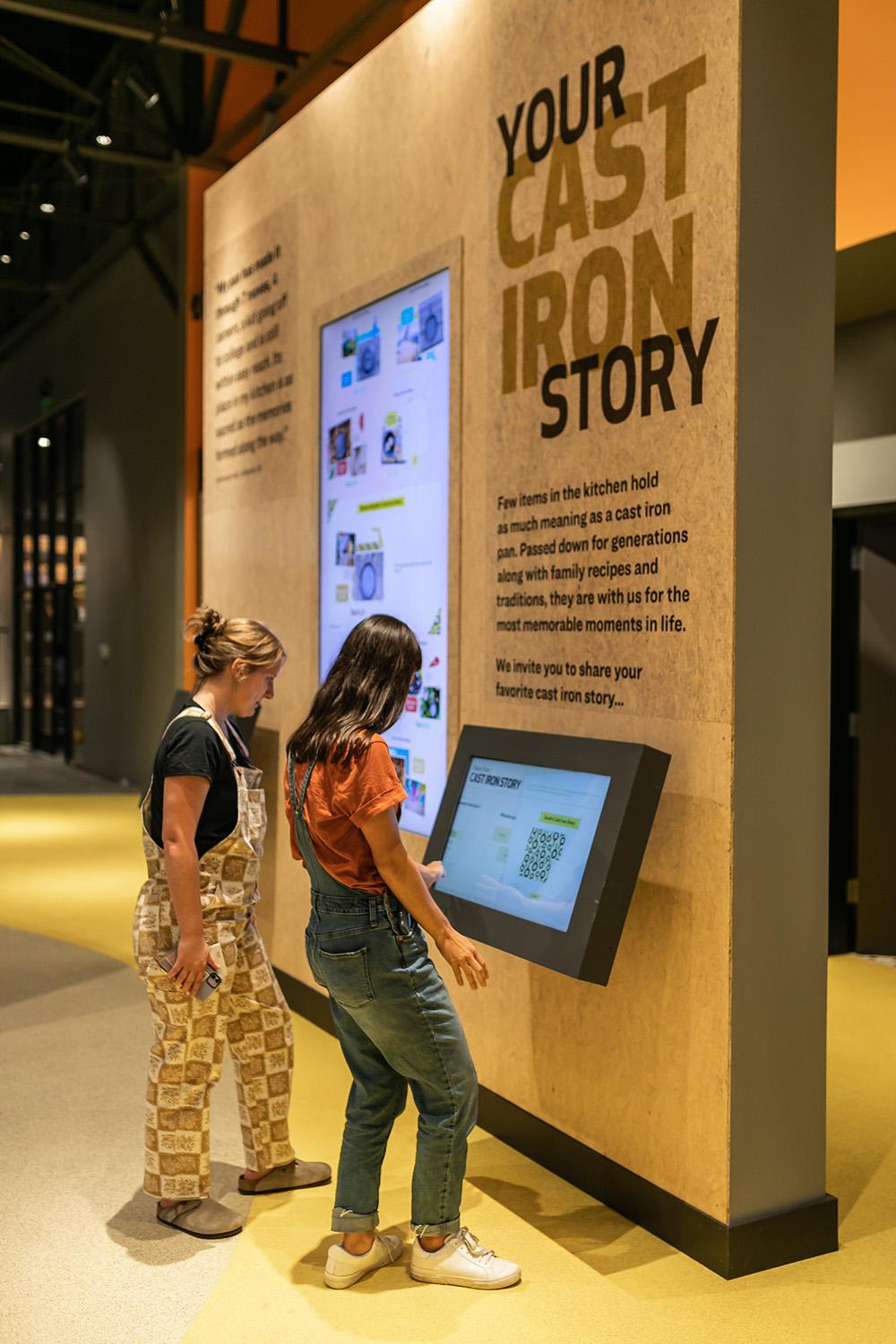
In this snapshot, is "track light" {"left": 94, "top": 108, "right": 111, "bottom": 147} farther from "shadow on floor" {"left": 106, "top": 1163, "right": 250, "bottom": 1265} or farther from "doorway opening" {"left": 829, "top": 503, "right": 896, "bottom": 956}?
"shadow on floor" {"left": 106, "top": 1163, "right": 250, "bottom": 1265}

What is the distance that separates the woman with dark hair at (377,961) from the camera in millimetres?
2516

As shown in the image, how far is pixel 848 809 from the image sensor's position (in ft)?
19.0

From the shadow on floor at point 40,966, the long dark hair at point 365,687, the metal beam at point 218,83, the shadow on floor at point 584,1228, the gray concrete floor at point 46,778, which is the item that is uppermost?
the metal beam at point 218,83

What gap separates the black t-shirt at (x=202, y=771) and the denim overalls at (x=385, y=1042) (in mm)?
308

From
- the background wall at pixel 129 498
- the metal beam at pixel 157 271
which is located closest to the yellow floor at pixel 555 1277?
the background wall at pixel 129 498

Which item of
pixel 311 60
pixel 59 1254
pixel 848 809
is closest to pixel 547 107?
pixel 59 1254

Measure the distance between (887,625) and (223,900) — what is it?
386cm

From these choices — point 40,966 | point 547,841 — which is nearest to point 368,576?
point 547,841

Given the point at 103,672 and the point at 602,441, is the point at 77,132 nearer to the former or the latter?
the point at 103,672

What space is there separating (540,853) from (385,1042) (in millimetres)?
624

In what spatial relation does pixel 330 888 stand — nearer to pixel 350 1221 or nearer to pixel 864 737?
pixel 350 1221

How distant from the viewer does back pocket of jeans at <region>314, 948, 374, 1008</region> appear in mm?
2527

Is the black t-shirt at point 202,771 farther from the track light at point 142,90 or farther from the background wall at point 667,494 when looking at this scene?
the track light at point 142,90

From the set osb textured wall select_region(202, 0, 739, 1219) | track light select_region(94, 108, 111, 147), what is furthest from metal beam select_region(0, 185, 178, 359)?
osb textured wall select_region(202, 0, 739, 1219)
